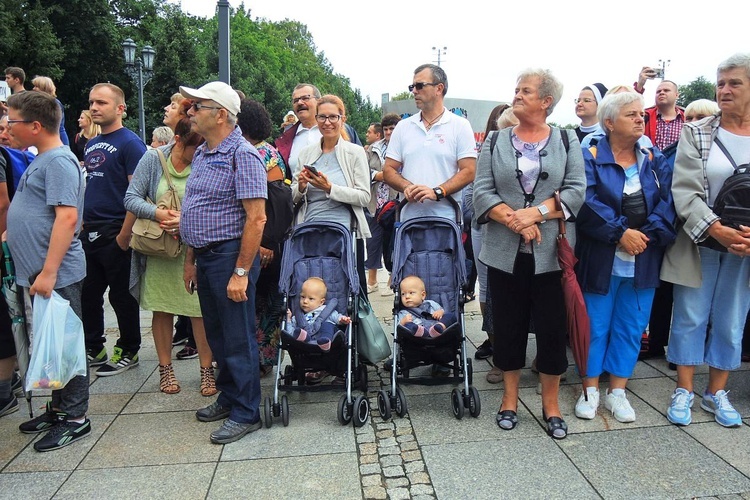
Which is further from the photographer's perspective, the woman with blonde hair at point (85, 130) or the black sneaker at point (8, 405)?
the woman with blonde hair at point (85, 130)

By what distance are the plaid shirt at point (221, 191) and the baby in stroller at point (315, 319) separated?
0.69 m

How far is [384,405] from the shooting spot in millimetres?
3729

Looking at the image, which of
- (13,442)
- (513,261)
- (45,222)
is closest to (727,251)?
(513,261)

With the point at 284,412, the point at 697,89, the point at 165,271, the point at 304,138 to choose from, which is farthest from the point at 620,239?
the point at 697,89

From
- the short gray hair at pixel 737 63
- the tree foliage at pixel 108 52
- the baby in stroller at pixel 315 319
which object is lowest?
the baby in stroller at pixel 315 319

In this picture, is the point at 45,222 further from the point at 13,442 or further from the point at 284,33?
the point at 284,33

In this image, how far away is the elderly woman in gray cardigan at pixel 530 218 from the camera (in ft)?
11.3

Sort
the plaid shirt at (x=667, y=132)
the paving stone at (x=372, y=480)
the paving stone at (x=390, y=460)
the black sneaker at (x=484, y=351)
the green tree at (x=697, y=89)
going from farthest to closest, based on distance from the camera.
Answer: the green tree at (x=697, y=89) < the plaid shirt at (x=667, y=132) < the black sneaker at (x=484, y=351) < the paving stone at (x=390, y=460) < the paving stone at (x=372, y=480)

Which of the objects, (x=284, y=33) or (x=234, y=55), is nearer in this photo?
(x=234, y=55)

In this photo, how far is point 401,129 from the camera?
180 inches

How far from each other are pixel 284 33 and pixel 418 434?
62698 mm

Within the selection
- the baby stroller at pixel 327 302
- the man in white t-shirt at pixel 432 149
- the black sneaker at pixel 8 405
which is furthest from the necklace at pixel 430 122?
the black sneaker at pixel 8 405

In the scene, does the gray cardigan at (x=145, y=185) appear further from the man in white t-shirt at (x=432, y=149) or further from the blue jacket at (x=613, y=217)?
the blue jacket at (x=613, y=217)

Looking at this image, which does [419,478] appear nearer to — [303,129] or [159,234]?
[159,234]
